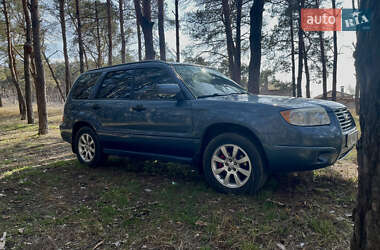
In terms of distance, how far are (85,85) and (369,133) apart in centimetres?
520

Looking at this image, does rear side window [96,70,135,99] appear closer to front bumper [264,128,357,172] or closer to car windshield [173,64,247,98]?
car windshield [173,64,247,98]

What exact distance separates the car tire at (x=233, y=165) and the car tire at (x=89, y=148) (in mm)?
2379

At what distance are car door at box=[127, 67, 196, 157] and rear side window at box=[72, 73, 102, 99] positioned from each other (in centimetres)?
125

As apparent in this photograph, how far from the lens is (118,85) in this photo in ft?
16.7

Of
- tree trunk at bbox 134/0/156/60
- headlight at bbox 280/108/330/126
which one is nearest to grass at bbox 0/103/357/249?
headlight at bbox 280/108/330/126

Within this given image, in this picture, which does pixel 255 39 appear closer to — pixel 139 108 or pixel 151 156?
pixel 139 108

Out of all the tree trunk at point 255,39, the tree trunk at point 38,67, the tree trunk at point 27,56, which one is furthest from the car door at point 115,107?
the tree trunk at point 27,56

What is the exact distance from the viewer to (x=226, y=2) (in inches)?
533

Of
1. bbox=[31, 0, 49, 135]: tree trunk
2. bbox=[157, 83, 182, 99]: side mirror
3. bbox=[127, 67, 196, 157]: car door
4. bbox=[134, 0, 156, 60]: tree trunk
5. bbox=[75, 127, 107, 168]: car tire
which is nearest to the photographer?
bbox=[157, 83, 182, 99]: side mirror

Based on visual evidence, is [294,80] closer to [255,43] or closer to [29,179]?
[255,43]

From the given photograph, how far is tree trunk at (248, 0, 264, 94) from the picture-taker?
9398 mm

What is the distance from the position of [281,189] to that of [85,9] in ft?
62.3

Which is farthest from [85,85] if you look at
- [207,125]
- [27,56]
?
[27,56]

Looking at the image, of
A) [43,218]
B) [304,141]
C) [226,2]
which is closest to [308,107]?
[304,141]
